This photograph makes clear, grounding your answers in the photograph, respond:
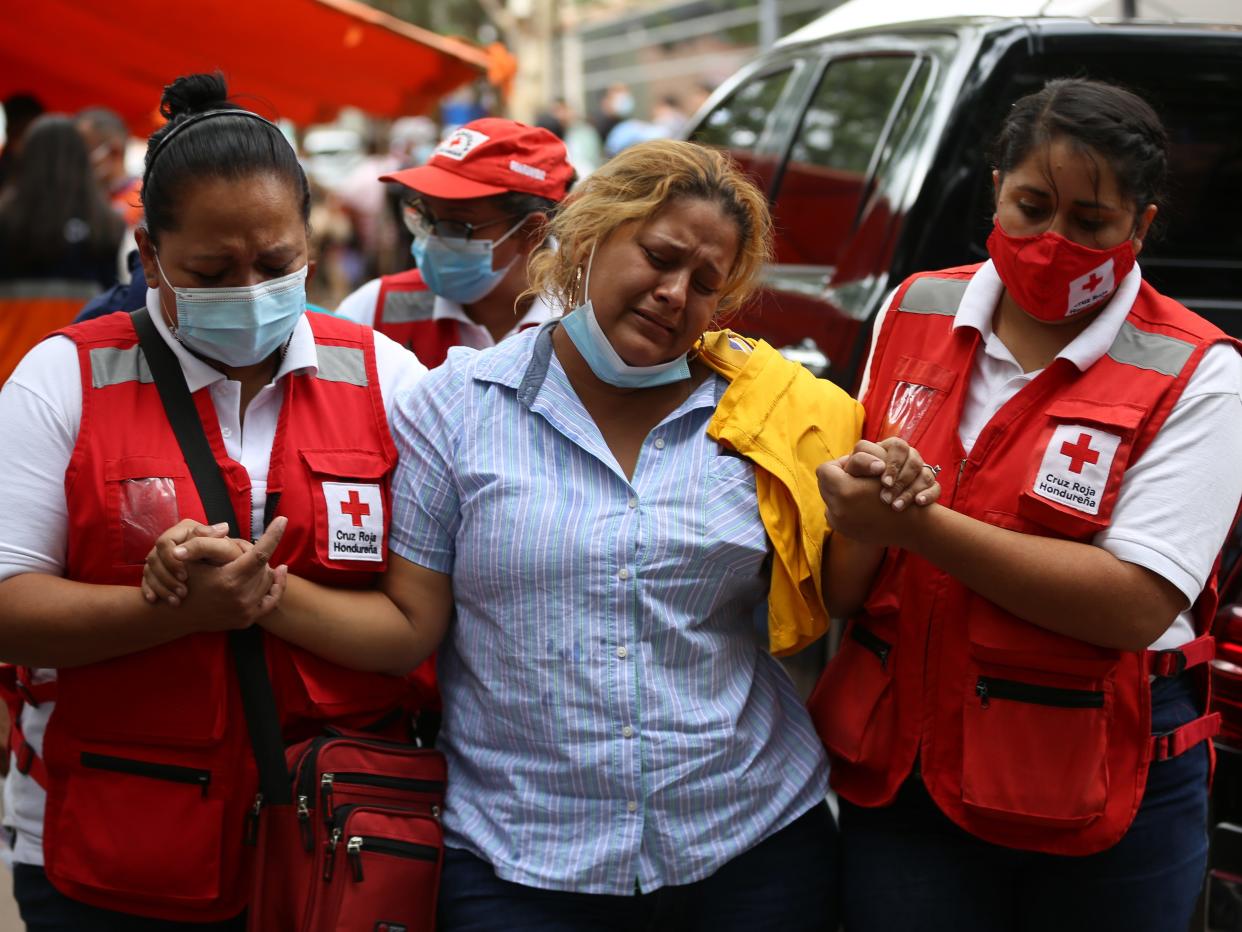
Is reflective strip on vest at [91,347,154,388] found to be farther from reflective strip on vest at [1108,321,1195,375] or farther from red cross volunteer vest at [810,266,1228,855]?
reflective strip on vest at [1108,321,1195,375]

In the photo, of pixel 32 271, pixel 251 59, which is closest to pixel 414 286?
pixel 32 271

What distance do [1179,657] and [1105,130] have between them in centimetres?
87

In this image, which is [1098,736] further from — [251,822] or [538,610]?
[251,822]

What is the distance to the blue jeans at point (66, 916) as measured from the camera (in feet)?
7.31

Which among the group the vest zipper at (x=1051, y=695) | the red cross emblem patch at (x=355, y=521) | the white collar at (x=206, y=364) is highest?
the white collar at (x=206, y=364)

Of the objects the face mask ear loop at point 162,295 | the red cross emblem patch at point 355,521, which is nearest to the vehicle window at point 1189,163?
the red cross emblem patch at point 355,521

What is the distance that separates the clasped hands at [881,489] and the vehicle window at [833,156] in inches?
91.1

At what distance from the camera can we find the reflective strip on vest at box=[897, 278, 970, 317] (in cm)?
238

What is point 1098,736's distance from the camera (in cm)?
216

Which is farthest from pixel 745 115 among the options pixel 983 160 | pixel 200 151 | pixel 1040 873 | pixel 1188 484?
pixel 1040 873

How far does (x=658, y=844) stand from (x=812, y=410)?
748 millimetres

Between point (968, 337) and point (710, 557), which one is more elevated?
point (968, 337)

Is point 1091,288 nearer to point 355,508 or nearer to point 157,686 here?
point 355,508

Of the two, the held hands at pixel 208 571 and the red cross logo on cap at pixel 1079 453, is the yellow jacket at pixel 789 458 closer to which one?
the red cross logo on cap at pixel 1079 453
